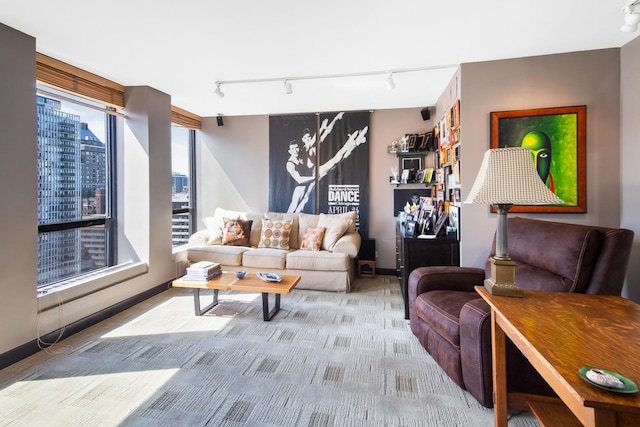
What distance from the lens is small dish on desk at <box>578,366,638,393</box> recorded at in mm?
752

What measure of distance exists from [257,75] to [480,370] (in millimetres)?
3242

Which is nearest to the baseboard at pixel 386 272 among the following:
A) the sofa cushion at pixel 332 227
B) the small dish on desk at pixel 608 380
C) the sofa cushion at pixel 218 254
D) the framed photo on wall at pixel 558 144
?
the sofa cushion at pixel 332 227

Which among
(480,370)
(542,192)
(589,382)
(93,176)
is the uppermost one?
(93,176)

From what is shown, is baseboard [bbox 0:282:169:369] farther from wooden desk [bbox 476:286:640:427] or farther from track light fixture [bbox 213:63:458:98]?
wooden desk [bbox 476:286:640:427]

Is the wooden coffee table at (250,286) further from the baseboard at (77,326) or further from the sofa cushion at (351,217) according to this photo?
the sofa cushion at (351,217)

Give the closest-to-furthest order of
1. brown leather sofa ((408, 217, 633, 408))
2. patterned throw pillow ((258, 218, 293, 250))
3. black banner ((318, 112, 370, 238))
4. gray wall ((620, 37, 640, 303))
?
brown leather sofa ((408, 217, 633, 408))
gray wall ((620, 37, 640, 303))
patterned throw pillow ((258, 218, 293, 250))
black banner ((318, 112, 370, 238))

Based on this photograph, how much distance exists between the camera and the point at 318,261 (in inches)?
152

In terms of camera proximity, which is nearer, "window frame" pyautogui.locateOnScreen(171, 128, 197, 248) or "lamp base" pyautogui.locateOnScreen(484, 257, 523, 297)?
"lamp base" pyautogui.locateOnScreen(484, 257, 523, 297)

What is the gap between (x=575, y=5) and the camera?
208 centimetres

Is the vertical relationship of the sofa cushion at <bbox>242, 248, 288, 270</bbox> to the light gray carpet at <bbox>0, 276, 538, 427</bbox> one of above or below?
above

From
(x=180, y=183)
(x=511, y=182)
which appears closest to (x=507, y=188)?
(x=511, y=182)

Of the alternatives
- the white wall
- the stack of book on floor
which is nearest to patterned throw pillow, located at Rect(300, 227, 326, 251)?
the stack of book on floor

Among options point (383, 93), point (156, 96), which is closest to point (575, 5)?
point (383, 93)

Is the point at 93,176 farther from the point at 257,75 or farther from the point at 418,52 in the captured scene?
the point at 418,52
